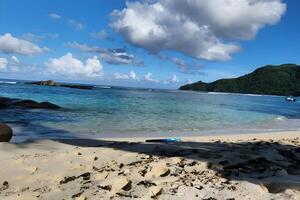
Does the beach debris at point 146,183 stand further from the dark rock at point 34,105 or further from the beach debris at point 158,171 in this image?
the dark rock at point 34,105

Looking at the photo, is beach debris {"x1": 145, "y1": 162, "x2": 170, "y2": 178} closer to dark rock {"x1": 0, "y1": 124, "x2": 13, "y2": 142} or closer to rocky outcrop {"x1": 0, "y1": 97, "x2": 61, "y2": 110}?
dark rock {"x1": 0, "y1": 124, "x2": 13, "y2": 142}

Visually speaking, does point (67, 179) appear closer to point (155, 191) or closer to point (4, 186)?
point (4, 186)

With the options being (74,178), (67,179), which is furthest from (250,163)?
(67,179)

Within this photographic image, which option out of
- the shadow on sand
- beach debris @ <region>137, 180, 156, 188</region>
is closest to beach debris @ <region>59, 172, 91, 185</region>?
beach debris @ <region>137, 180, 156, 188</region>

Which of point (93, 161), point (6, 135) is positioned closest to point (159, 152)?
point (93, 161)

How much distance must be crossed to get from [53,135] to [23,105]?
16356mm

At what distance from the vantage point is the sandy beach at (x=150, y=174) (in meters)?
5.89

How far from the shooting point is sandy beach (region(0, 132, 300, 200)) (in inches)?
232

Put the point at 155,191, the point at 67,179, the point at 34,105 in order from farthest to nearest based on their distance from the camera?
the point at 34,105, the point at 67,179, the point at 155,191

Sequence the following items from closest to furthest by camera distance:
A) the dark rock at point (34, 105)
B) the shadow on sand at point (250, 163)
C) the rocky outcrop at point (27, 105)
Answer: the shadow on sand at point (250, 163) → the rocky outcrop at point (27, 105) → the dark rock at point (34, 105)

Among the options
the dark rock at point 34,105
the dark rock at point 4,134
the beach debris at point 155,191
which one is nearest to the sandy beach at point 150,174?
the beach debris at point 155,191

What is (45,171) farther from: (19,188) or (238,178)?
(238,178)

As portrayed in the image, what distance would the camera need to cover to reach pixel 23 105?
30.9 m

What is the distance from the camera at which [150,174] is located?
6996 millimetres
